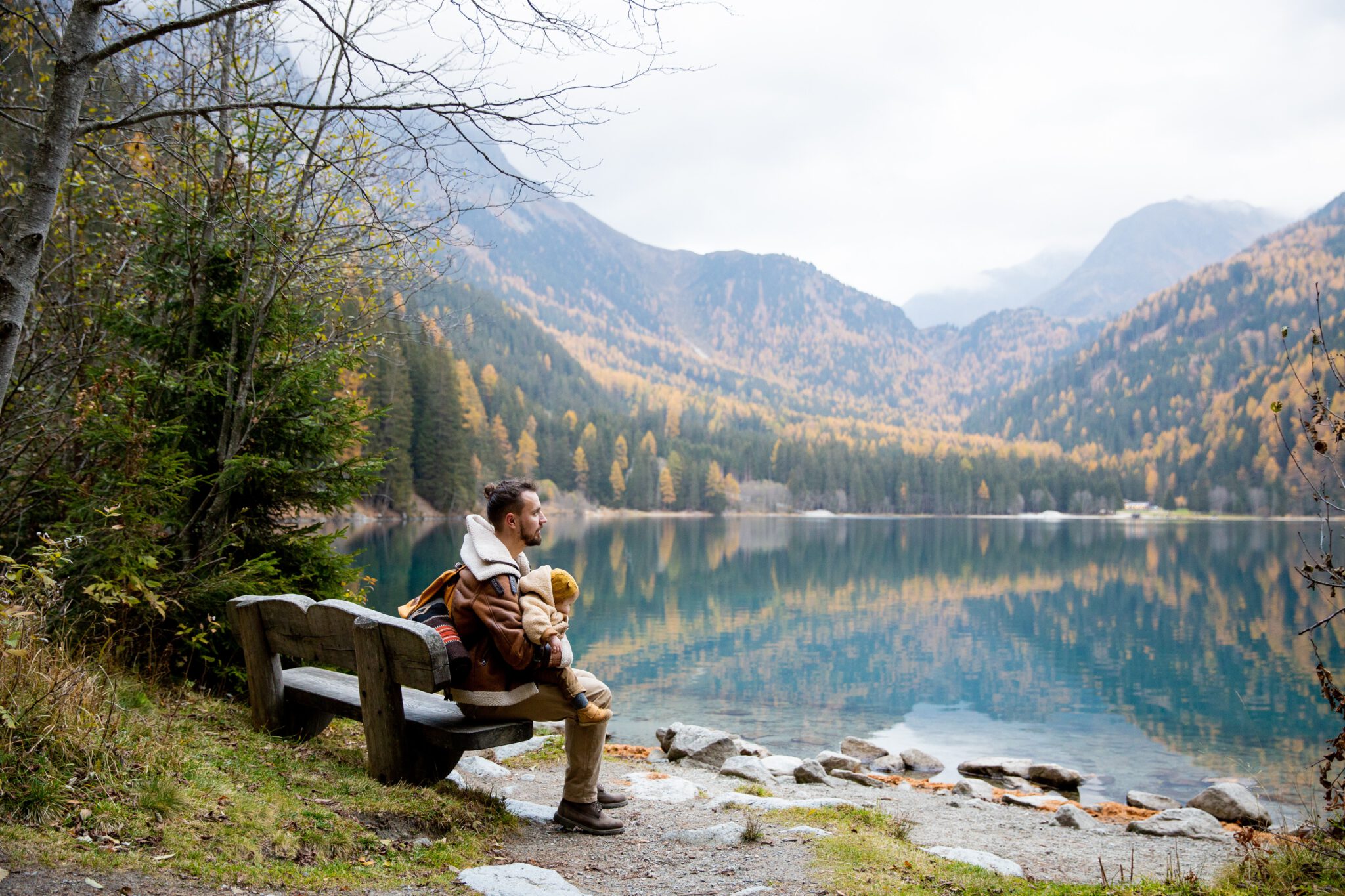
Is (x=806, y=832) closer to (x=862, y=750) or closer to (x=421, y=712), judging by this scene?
(x=421, y=712)

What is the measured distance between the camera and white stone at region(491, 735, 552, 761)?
906 cm

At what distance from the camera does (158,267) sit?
759cm

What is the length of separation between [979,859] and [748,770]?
406 centimetres

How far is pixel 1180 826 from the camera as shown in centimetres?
889

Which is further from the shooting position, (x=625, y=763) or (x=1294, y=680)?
(x=1294, y=680)

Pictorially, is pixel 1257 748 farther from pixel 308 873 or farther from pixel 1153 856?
pixel 308 873

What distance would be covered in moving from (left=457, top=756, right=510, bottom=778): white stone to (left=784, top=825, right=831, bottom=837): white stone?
118 inches

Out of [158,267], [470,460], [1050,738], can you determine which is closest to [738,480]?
[470,460]

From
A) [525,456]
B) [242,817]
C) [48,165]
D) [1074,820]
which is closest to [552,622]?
[242,817]

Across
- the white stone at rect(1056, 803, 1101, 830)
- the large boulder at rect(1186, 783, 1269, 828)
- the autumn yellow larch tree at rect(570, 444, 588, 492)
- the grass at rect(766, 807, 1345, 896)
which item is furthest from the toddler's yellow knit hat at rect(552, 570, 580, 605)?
the autumn yellow larch tree at rect(570, 444, 588, 492)

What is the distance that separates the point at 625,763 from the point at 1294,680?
1978 cm

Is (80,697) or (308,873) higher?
(80,697)

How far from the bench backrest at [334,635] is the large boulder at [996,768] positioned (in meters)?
11.3

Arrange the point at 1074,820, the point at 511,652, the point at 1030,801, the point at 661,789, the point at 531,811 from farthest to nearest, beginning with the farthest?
the point at 1030,801, the point at 1074,820, the point at 661,789, the point at 531,811, the point at 511,652
